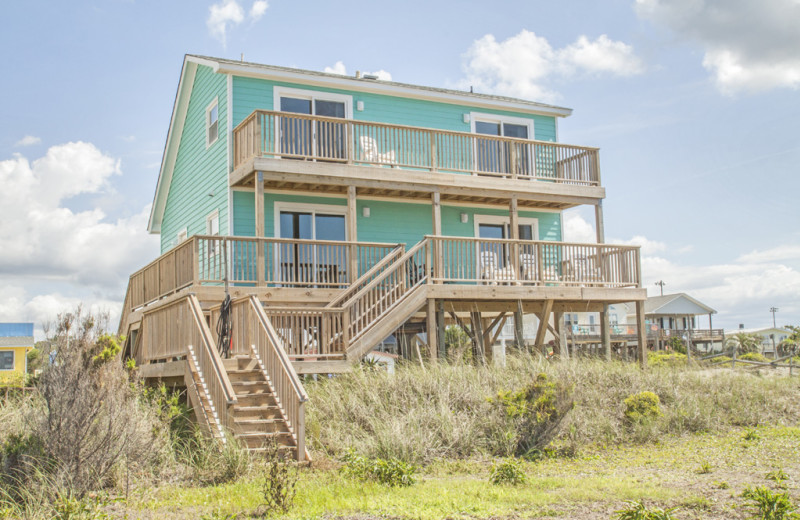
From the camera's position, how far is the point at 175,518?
723 cm

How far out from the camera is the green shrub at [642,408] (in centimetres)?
1225

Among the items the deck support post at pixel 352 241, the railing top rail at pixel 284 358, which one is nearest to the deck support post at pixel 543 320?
the deck support post at pixel 352 241

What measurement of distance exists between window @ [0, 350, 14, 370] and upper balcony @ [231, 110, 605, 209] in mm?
29808

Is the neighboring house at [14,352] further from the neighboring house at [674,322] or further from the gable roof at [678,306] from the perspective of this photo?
the gable roof at [678,306]

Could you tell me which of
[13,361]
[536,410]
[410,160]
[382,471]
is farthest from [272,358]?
[13,361]

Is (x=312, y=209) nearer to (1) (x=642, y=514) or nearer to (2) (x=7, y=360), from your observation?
(1) (x=642, y=514)

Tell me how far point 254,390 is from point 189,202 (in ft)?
38.6

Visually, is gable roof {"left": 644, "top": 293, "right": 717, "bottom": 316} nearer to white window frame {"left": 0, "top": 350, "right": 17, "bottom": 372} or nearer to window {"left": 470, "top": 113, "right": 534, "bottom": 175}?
window {"left": 470, "top": 113, "right": 534, "bottom": 175}

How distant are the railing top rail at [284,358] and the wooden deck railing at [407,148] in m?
5.23

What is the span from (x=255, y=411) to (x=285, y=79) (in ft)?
35.3

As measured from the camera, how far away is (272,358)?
11320 millimetres

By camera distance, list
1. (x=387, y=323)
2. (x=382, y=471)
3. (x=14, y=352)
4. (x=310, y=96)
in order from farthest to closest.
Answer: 1. (x=14, y=352)
2. (x=310, y=96)
3. (x=387, y=323)
4. (x=382, y=471)

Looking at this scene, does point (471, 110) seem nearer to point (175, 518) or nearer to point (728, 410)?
point (728, 410)

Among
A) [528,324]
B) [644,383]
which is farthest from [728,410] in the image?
[528,324]
